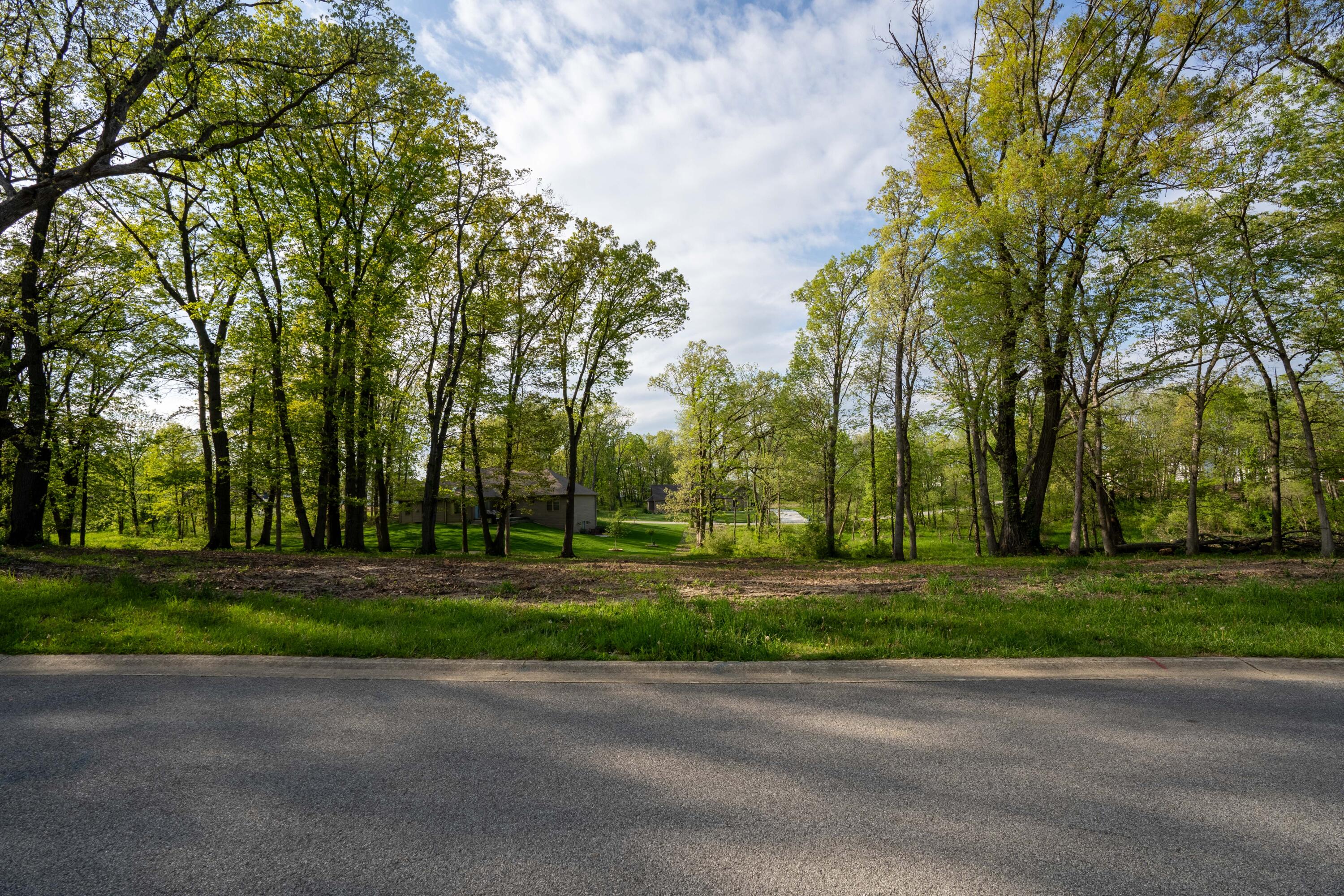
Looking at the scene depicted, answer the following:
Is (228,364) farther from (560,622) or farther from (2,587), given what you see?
(560,622)

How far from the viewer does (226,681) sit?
4.60 metres

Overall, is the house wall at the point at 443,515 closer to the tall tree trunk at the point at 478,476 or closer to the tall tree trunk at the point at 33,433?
the tall tree trunk at the point at 478,476

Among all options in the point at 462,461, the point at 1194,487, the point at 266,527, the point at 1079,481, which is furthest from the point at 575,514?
the point at 1194,487

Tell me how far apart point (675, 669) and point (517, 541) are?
37.2 m

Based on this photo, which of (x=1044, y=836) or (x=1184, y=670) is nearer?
(x=1044, y=836)

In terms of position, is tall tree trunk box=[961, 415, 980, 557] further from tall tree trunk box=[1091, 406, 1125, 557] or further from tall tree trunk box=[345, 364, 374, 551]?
tall tree trunk box=[345, 364, 374, 551]

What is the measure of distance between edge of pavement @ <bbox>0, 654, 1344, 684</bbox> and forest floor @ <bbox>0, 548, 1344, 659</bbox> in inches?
7.1

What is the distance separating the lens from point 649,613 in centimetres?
658

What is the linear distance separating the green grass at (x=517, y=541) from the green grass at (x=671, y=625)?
1478 cm

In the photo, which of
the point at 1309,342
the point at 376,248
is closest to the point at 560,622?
the point at 376,248

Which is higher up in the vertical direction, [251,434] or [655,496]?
[251,434]

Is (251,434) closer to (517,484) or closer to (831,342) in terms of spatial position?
(517,484)

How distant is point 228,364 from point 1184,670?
88.3 ft

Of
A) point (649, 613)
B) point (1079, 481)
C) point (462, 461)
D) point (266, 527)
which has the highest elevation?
point (462, 461)
